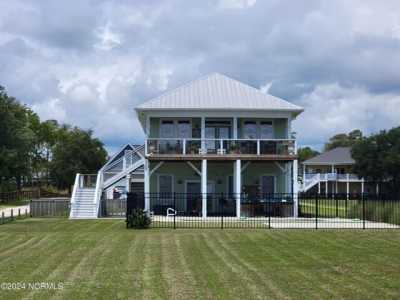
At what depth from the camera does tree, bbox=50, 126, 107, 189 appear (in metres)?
68.4

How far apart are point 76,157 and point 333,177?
98.7 feet

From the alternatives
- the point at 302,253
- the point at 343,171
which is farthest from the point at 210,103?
the point at 343,171

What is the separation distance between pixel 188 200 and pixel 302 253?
18433 millimetres

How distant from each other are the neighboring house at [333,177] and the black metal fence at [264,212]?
97.4 ft

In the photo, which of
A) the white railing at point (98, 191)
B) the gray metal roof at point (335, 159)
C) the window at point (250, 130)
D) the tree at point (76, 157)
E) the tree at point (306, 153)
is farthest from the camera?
the tree at point (306, 153)

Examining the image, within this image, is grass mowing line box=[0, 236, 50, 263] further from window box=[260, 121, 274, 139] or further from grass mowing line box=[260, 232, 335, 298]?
window box=[260, 121, 274, 139]

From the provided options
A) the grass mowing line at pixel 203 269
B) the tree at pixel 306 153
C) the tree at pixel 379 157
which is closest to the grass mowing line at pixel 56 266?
the grass mowing line at pixel 203 269

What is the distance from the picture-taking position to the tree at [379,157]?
60031mm

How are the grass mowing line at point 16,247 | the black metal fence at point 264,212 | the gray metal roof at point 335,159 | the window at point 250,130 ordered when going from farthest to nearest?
the gray metal roof at point 335,159 → the window at point 250,130 → the black metal fence at point 264,212 → the grass mowing line at point 16,247

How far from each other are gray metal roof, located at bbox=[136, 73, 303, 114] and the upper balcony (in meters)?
1.88

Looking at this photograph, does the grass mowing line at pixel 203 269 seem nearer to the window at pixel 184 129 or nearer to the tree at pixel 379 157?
the window at pixel 184 129

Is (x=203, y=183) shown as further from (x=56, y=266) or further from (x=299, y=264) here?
(x=56, y=266)

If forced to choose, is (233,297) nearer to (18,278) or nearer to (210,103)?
(18,278)

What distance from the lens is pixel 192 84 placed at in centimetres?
3716
